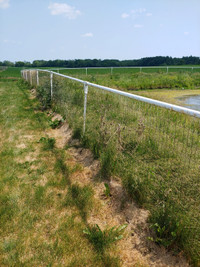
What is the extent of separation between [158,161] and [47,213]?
1516mm

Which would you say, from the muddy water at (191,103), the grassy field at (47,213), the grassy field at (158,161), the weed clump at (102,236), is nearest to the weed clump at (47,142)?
the grassy field at (47,213)

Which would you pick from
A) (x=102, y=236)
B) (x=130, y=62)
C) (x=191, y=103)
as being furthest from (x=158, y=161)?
(x=130, y=62)

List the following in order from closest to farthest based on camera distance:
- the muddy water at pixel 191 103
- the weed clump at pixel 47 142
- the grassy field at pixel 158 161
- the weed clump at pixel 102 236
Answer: the grassy field at pixel 158 161 < the weed clump at pixel 102 236 < the weed clump at pixel 47 142 < the muddy water at pixel 191 103

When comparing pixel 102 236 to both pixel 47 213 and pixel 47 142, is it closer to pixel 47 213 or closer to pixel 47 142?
pixel 47 213

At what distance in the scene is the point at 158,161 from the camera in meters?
2.76

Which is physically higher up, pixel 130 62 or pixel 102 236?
pixel 130 62

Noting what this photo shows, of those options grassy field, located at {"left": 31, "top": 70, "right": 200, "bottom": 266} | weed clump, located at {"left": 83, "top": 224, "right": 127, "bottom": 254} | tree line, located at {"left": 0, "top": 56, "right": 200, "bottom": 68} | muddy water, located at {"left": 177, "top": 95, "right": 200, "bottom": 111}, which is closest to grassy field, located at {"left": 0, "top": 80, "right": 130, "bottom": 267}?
weed clump, located at {"left": 83, "top": 224, "right": 127, "bottom": 254}

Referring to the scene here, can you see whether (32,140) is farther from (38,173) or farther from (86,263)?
(86,263)

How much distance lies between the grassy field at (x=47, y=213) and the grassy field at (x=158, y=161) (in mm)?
513

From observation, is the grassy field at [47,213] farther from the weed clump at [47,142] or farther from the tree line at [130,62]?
the tree line at [130,62]

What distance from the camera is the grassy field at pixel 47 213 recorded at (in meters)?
2.20

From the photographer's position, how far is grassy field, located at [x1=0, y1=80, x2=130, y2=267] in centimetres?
220

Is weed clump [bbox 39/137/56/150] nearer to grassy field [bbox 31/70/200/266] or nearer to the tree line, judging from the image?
grassy field [bbox 31/70/200/266]

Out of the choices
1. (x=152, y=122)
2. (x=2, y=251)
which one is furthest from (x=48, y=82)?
(x=2, y=251)
